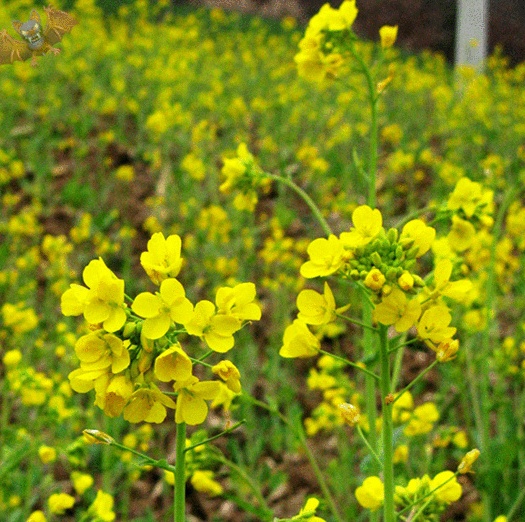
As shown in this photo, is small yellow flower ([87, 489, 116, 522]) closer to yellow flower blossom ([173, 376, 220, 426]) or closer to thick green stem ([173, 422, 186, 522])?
thick green stem ([173, 422, 186, 522])

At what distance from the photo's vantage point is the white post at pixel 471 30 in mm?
9852

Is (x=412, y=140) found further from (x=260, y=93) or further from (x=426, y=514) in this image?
(x=426, y=514)

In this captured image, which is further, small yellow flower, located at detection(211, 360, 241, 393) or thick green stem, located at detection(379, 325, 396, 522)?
thick green stem, located at detection(379, 325, 396, 522)

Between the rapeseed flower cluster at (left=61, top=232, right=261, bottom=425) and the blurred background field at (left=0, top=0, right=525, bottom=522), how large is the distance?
751mm

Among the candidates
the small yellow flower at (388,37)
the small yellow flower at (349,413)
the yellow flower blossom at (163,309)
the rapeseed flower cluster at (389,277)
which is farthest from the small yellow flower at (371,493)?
the small yellow flower at (388,37)

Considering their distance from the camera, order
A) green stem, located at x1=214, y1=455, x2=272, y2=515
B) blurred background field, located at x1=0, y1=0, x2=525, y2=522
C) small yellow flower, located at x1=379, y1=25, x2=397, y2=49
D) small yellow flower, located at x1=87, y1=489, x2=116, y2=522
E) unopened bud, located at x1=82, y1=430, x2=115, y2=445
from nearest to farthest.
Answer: unopened bud, located at x1=82, y1=430, x2=115, y2=445 < small yellow flower, located at x1=87, y1=489, x2=116, y2=522 < green stem, located at x1=214, y1=455, x2=272, y2=515 < small yellow flower, located at x1=379, y1=25, x2=397, y2=49 < blurred background field, located at x1=0, y1=0, x2=525, y2=522

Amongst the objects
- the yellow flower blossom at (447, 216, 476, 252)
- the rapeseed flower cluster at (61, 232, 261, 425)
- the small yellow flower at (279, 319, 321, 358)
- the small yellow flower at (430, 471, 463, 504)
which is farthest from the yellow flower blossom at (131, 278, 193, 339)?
the yellow flower blossom at (447, 216, 476, 252)

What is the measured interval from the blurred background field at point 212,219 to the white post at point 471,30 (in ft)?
3.46

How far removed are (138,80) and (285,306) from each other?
3664 mm

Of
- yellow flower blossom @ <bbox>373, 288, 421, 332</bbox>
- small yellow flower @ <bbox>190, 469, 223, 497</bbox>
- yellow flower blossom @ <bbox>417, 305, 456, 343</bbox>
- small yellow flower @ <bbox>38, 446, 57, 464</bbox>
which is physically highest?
yellow flower blossom @ <bbox>373, 288, 421, 332</bbox>

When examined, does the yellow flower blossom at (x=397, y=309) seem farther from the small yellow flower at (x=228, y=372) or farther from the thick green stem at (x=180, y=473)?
the thick green stem at (x=180, y=473)

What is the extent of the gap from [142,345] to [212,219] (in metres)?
3.13

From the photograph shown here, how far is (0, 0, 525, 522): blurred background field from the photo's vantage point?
104 inches

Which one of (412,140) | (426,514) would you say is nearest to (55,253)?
(426,514)
